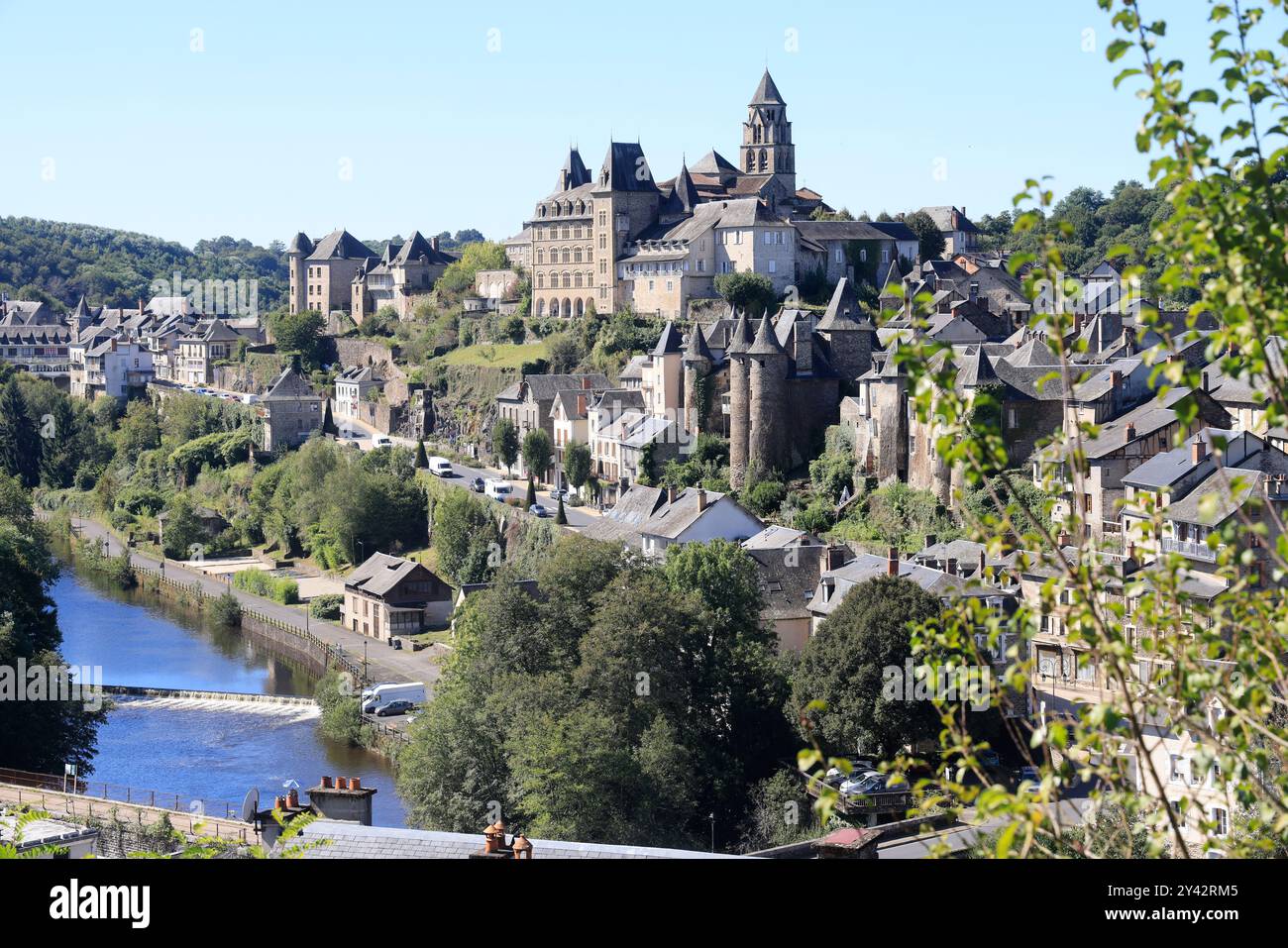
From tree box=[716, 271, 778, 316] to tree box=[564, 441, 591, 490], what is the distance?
6807mm

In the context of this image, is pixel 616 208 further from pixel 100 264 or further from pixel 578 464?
pixel 100 264

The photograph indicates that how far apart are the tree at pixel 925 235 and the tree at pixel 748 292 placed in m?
→ 9.10

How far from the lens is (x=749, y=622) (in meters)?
33.1

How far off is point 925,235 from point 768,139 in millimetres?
9732

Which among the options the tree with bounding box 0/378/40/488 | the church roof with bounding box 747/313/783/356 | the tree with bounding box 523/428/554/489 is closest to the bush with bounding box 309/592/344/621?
the tree with bounding box 523/428/554/489

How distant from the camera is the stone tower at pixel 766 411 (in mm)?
45094

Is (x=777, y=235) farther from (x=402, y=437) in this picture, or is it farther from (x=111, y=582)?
(x=111, y=582)

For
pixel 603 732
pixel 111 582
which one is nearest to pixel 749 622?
pixel 603 732

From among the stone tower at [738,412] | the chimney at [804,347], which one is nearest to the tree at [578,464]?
the stone tower at [738,412]

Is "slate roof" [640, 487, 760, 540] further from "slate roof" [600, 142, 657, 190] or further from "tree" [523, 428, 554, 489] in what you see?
"slate roof" [600, 142, 657, 190]

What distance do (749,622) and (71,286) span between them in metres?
107

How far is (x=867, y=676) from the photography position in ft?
94.4

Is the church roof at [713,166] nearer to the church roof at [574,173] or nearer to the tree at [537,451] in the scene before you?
the church roof at [574,173]

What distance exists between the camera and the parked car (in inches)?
1486
